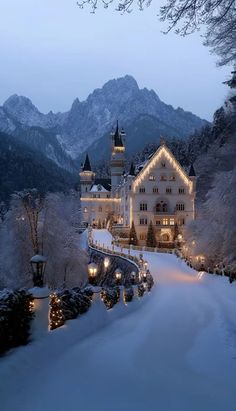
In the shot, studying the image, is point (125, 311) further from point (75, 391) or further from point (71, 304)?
point (75, 391)

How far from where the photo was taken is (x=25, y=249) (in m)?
40.2

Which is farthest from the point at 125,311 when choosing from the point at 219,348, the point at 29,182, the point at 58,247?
the point at 29,182

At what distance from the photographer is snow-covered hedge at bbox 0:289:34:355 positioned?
846 centimetres

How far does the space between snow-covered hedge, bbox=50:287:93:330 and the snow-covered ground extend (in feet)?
0.92

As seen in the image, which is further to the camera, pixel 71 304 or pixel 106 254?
pixel 106 254

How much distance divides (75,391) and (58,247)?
119 ft

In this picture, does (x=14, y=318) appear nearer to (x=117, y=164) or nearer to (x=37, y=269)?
(x=37, y=269)

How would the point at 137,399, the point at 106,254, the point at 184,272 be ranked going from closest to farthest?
1. the point at 137,399
2. the point at 184,272
3. the point at 106,254

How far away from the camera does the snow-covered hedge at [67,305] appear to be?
36.3ft

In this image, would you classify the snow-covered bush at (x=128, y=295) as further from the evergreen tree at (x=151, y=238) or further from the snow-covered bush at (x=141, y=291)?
the evergreen tree at (x=151, y=238)

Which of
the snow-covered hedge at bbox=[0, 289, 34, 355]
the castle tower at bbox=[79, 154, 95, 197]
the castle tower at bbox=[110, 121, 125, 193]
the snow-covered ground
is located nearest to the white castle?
the castle tower at bbox=[110, 121, 125, 193]

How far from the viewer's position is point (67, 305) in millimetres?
12023

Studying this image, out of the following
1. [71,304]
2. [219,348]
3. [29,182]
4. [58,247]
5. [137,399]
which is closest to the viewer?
[137,399]

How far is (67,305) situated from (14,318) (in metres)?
3.33
